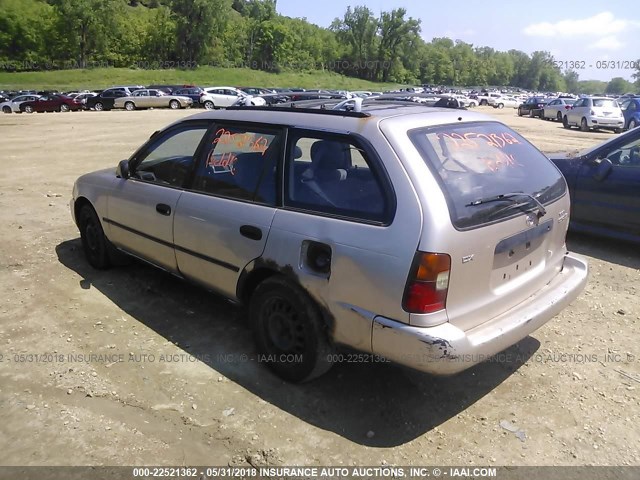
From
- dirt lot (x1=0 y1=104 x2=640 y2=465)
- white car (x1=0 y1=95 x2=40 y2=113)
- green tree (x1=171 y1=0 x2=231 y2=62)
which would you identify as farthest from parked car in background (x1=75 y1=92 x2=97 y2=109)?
green tree (x1=171 y1=0 x2=231 y2=62)

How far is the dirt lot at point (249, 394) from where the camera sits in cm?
281

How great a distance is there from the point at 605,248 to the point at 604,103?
2254 centimetres

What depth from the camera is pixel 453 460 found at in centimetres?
274

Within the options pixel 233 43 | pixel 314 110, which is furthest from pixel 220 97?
pixel 233 43

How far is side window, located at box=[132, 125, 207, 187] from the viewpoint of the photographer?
4.11 meters

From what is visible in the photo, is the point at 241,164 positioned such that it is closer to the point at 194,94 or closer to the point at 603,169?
the point at 603,169

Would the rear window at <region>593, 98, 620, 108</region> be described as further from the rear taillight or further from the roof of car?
the rear taillight

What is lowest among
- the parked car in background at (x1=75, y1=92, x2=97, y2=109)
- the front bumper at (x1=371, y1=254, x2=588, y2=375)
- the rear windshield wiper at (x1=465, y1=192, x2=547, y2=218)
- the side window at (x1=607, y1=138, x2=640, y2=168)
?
the parked car in background at (x1=75, y1=92, x2=97, y2=109)

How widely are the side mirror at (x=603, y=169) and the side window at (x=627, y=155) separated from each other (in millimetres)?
166

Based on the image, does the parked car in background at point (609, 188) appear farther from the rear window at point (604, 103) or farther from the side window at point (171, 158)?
the rear window at point (604, 103)

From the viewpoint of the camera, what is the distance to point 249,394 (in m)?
3.30

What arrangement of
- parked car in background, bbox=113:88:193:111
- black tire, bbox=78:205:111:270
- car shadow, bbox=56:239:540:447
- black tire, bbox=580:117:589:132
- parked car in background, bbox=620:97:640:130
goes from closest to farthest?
1. car shadow, bbox=56:239:540:447
2. black tire, bbox=78:205:111:270
3. parked car in background, bbox=620:97:640:130
4. black tire, bbox=580:117:589:132
5. parked car in background, bbox=113:88:193:111

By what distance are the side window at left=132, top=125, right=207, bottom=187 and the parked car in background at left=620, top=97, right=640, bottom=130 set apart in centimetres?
2516

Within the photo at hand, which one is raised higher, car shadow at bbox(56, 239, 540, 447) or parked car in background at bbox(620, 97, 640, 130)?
parked car in background at bbox(620, 97, 640, 130)
